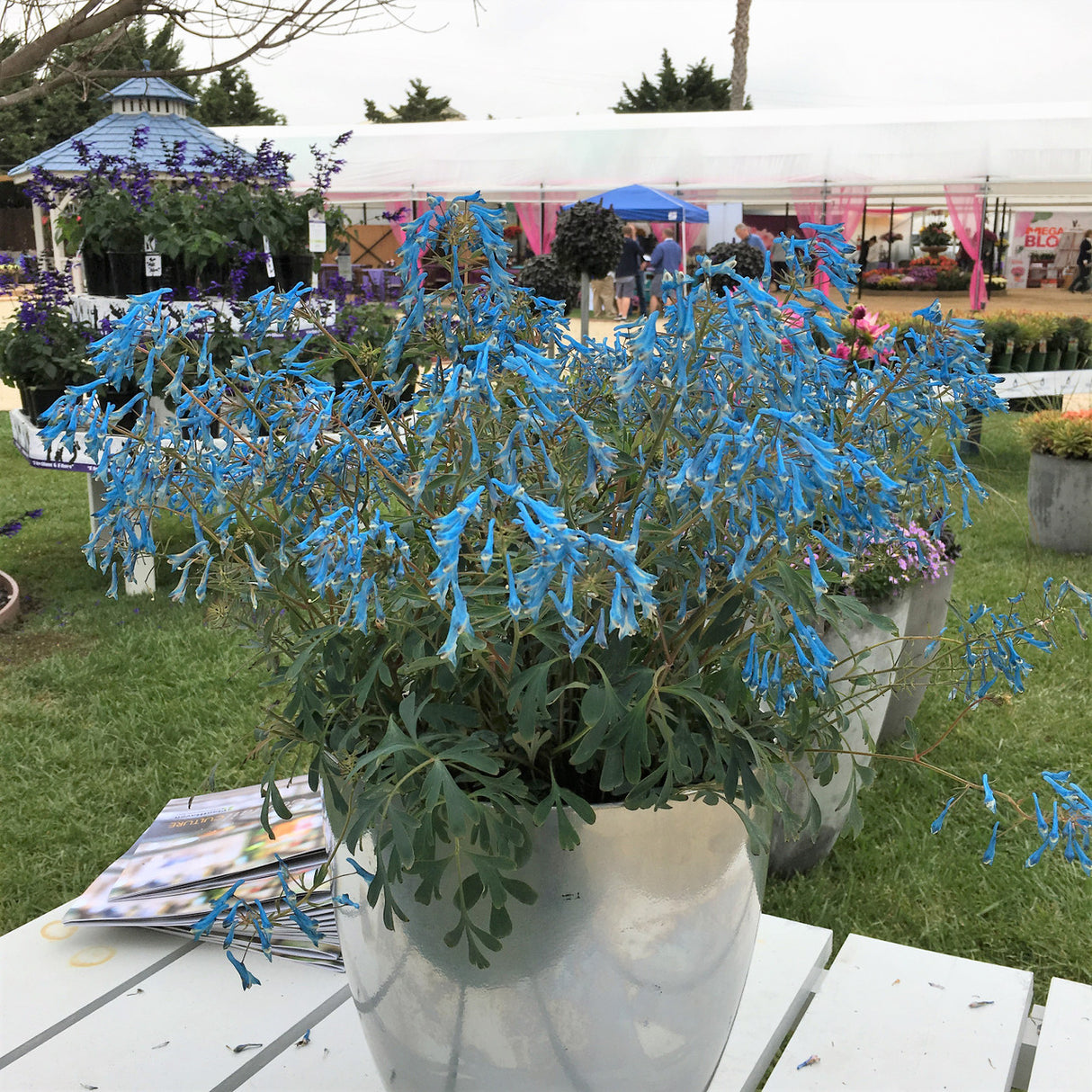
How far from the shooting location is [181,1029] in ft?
3.67

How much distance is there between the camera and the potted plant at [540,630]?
720 millimetres

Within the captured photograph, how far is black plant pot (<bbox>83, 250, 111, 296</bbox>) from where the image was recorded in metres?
4.64

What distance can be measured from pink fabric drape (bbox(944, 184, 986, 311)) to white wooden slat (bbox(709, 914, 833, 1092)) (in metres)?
11.3

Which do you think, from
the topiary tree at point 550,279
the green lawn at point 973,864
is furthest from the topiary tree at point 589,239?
the green lawn at point 973,864

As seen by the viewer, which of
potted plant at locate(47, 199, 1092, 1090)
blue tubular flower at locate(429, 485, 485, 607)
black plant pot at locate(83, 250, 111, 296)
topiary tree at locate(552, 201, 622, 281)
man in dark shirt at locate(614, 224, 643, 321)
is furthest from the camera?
man in dark shirt at locate(614, 224, 643, 321)

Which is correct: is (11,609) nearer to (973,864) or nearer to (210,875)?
(210,875)

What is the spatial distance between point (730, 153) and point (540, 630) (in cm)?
1387

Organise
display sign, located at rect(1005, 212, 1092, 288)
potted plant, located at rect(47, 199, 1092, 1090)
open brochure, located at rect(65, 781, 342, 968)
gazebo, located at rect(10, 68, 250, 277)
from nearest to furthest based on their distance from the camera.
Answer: potted plant, located at rect(47, 199, 1092, 1090) → open brochure, located at rect(65, 781, 342, 968) → gazebo, located at rect(10, 68, 250, 277) → display sign, located at rect(1005, 212, 1092, 288)

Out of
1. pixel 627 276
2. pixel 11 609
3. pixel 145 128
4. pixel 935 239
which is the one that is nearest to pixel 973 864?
pixel 11 609

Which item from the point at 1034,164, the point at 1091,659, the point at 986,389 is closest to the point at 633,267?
the point at 1034,164

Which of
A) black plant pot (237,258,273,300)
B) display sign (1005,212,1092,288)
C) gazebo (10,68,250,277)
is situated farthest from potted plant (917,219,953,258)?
black plant pot (237,258,273,300)

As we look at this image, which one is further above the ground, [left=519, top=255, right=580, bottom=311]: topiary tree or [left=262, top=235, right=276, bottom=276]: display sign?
[left=262, top=235, right=276, bottom=276]: display sign

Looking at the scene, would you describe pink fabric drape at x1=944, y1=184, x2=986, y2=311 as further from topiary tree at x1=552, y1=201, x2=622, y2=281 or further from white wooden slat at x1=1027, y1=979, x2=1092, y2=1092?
white wooden slat at x1=1027, y1=979, x2=1092, y2=1092

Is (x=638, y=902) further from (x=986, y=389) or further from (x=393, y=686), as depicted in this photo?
(x=986, y=389)
